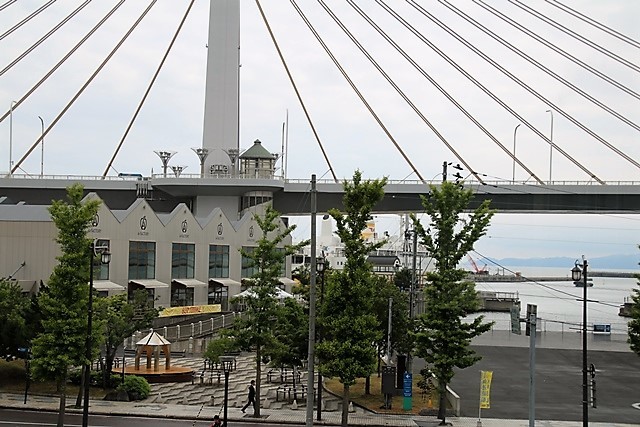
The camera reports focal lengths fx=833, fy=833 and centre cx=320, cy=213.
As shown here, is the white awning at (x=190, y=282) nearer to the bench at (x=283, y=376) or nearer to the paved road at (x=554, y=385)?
the paved road at (x=554, y=385)

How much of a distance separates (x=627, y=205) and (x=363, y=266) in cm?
6205

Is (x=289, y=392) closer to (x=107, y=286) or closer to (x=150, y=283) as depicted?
(x=107, y=286)

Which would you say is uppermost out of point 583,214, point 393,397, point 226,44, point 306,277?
point 226,44

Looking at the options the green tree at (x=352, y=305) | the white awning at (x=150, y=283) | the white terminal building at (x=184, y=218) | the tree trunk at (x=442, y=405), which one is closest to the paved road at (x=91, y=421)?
the green tree at (x=352, y=305)

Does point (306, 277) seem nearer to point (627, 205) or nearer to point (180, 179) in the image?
point (180, 179)

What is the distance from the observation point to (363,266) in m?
27.6

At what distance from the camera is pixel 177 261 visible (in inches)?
2345

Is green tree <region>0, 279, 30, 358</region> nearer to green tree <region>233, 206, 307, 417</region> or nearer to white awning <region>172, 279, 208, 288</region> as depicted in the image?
green tree <region>233, 206, 307, 417</region>

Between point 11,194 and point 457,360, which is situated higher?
point 11,194

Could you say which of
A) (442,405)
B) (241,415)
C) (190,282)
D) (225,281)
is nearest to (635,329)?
(442,405)

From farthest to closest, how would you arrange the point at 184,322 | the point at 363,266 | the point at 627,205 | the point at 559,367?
the point at 627,205 < the point at 184,322 < the point at 559,367 < the point at 363,266

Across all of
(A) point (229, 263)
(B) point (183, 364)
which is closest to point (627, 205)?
(A) point (229, 263)

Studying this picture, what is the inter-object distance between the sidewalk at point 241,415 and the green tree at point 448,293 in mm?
1432

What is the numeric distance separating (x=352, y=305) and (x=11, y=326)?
549 inches
